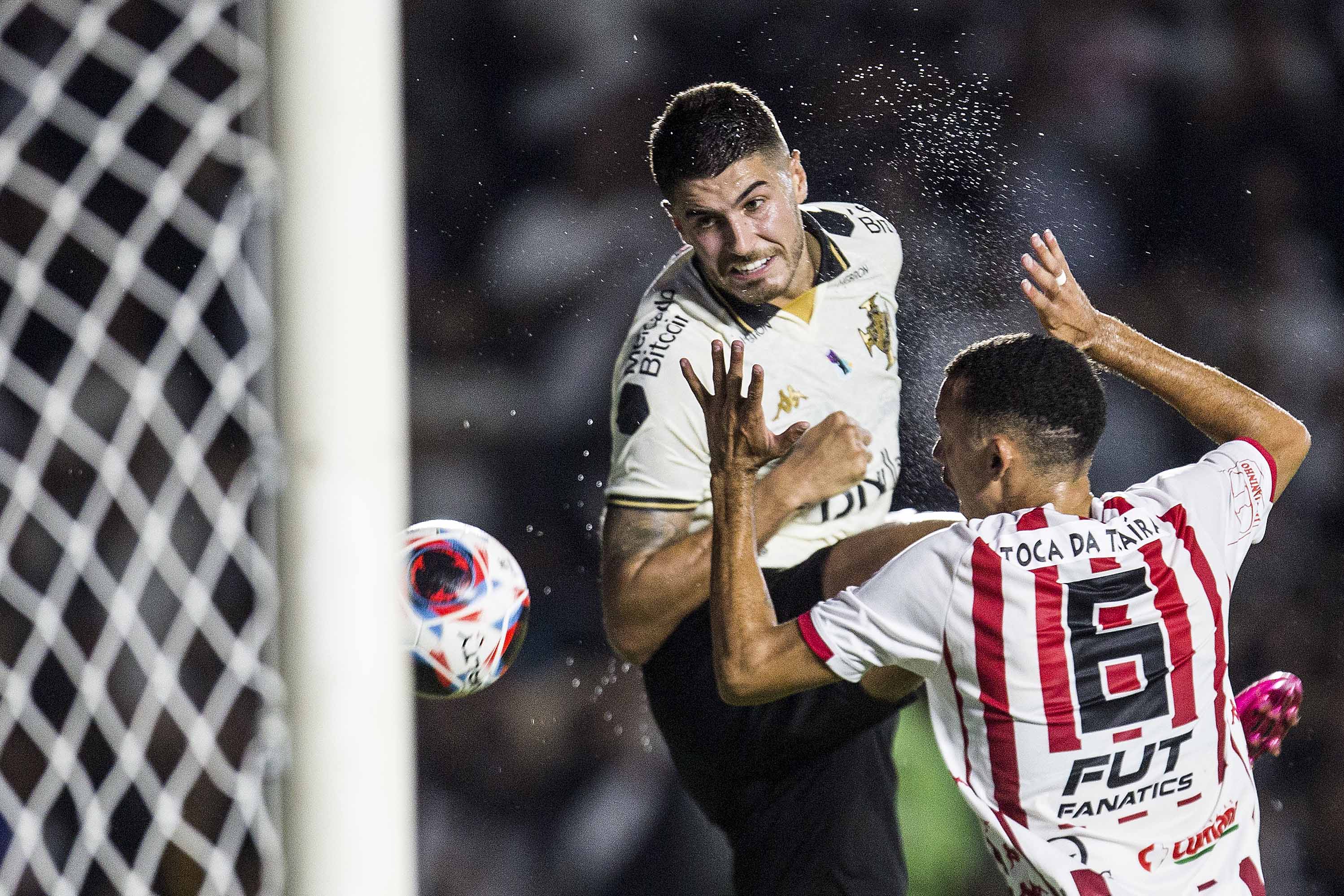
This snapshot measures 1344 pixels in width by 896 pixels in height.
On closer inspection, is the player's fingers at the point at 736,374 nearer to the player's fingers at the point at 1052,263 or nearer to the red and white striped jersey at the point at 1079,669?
the red and white striped jersey at the point at 1079,669

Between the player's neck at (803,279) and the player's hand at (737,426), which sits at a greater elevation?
the player's neck at (803,279)

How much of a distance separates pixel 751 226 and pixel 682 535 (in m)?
0.52

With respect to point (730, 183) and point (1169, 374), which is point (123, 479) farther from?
point (1169, 374)

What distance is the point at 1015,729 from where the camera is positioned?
1.55 metres

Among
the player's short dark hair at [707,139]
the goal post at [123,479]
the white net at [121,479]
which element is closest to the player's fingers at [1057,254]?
the player's short dark hair at [707,139]

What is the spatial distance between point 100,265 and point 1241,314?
2.58 m

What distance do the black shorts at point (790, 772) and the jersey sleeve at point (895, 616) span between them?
0.58 m

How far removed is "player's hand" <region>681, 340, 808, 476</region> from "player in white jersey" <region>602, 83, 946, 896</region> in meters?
0.51

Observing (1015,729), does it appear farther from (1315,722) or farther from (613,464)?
(1315,722)

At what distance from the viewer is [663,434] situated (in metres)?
2.13

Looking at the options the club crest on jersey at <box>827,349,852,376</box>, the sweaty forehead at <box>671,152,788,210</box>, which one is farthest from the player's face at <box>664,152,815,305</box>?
the club crest on jersey at <box>827,349,852,376</box>

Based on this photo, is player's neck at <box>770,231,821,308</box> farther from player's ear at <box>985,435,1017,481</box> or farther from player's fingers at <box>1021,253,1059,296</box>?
player's ear at <box>985,435,1017,481</box>

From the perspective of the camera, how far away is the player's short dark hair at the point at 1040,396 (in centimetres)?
152

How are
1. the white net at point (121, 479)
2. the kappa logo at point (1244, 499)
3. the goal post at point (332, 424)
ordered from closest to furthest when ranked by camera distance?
the goal post at point (332, 424) < the kappa logo at point (1244, 499) < the white net at point (121, 479)
